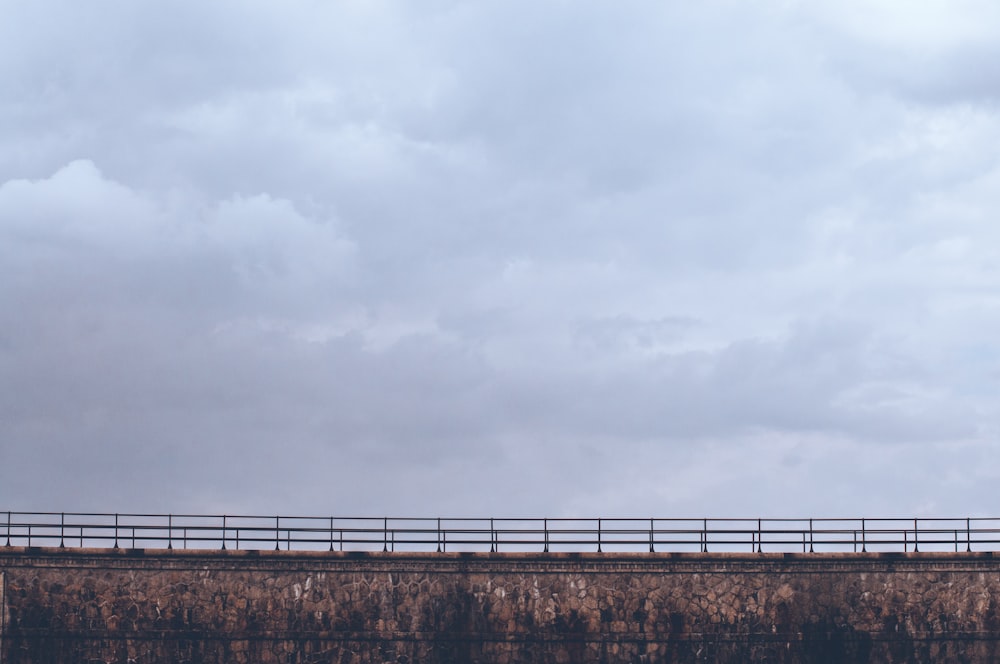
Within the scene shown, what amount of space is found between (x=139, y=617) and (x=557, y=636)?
12.6 m

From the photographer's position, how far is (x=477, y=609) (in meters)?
43.1

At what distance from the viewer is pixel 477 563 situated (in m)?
43.2

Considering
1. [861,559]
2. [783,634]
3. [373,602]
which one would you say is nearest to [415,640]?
[373,602]

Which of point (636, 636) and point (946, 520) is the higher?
point (946, 520)

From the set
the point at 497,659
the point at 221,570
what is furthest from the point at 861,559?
the point at 221,570

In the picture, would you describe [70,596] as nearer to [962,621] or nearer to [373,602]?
[373,602]

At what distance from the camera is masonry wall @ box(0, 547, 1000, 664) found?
4309 cm

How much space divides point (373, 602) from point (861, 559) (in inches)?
582

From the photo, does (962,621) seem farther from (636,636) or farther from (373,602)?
(373,602)

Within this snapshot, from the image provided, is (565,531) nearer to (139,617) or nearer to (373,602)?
(373,602)

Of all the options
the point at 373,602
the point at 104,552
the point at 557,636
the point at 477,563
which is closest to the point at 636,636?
the point at 557,636

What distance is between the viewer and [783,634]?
142ft

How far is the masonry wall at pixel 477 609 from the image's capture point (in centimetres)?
4309

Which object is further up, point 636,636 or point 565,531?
point 565,531
